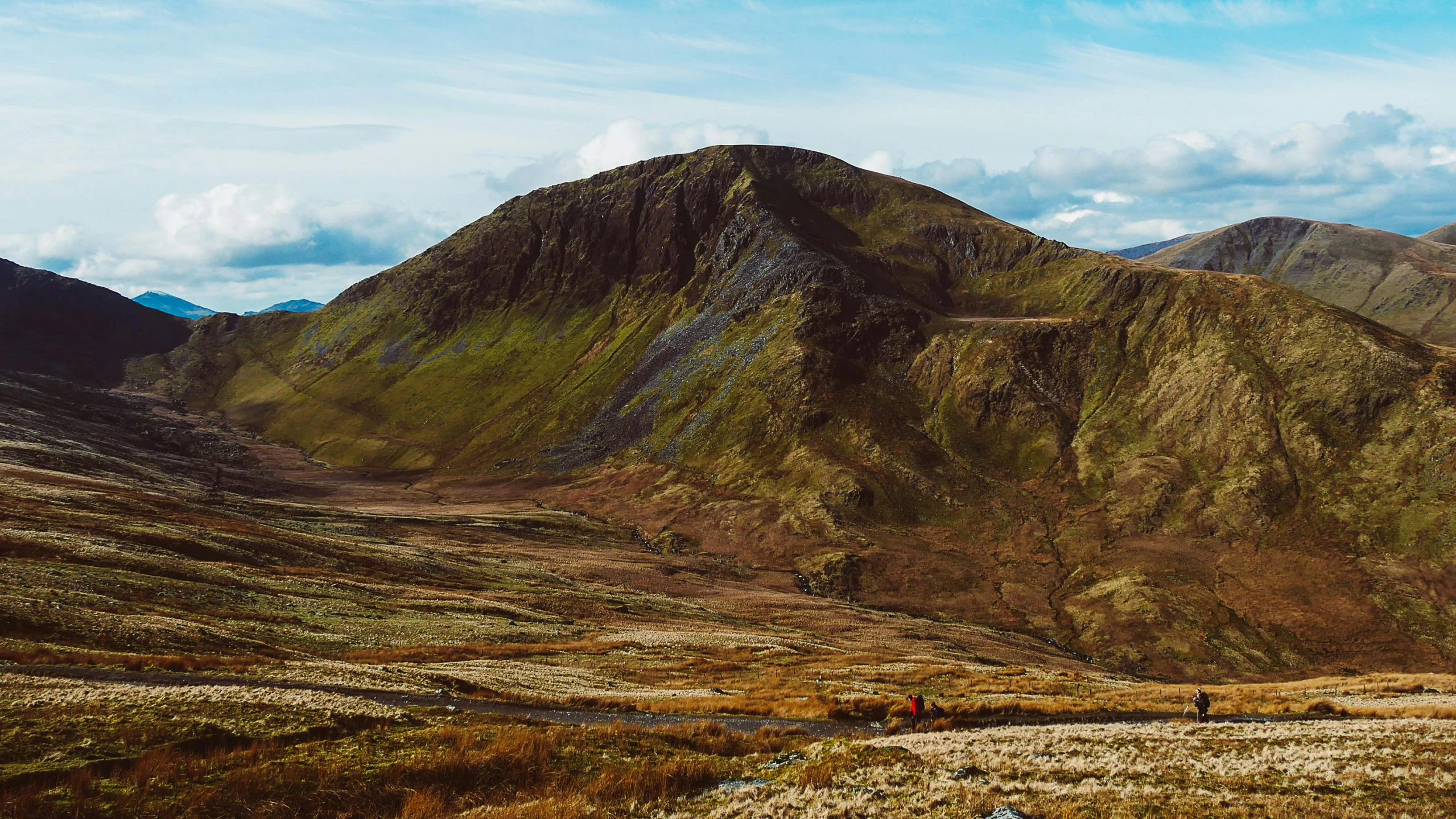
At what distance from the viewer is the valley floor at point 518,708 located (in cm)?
2066

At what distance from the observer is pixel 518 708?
38.6 meters

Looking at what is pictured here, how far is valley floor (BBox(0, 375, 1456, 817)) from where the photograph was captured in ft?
67.8

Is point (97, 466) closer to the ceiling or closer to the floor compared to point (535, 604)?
closer to the ceiling

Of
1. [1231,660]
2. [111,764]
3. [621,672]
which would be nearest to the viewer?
[111,764]

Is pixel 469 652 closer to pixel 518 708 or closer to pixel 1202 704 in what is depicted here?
pixel 518 708

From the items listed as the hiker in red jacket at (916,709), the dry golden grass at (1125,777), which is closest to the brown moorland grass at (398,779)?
the dry golden grass at (1125,777)

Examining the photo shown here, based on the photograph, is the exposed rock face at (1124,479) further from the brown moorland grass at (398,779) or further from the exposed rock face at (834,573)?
the brown moorland grass at (398,779)

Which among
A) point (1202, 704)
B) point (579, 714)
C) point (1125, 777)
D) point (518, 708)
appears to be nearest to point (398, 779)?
point (518, 708)

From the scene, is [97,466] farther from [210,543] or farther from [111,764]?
[111,764]

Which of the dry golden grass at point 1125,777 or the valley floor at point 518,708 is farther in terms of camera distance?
the valley floor at point 518,708

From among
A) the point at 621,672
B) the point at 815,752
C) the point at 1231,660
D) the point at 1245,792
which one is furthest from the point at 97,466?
the point at 1231,660

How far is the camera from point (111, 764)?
20.7m

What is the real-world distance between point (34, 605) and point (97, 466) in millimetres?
113600

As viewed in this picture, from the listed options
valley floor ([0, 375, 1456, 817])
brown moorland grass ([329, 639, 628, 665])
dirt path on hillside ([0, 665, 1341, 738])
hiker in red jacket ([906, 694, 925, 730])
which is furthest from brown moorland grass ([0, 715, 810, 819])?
brown moorland grass ([329, 639, 628, 665])
